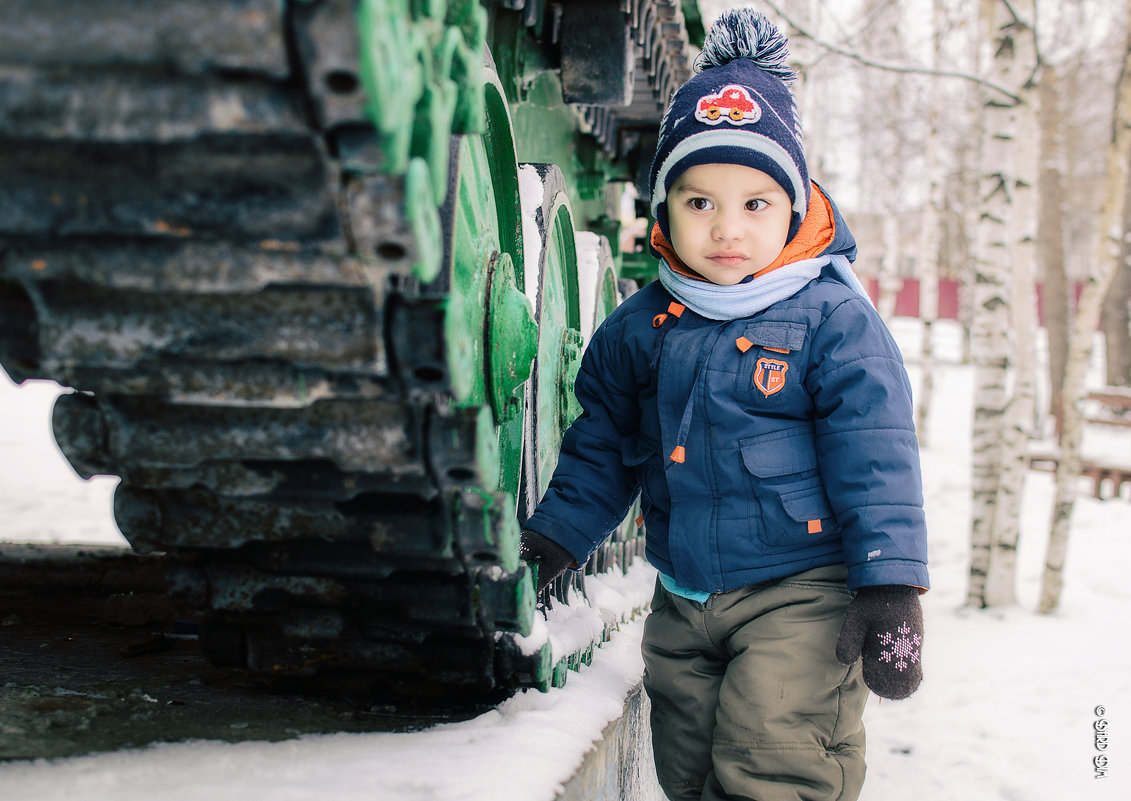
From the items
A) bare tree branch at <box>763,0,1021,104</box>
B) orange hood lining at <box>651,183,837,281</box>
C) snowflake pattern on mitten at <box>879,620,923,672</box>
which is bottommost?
snowflake pattern on mitten at <box>879,620,923,672</box>

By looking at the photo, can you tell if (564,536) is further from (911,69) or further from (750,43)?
(911,69)

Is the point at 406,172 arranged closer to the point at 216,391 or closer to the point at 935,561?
the point at 216,391

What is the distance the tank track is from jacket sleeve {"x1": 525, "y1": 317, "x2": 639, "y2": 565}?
1.02ft

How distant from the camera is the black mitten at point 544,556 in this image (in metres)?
1.91

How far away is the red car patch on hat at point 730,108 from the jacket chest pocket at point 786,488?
57 centimetres

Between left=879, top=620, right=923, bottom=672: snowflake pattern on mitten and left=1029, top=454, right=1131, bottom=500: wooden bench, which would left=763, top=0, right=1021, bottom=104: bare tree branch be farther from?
left=1029, top=454, right=1131, bottom=500: wooden bench

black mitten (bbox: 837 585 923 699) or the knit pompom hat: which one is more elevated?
the knit pompom hat

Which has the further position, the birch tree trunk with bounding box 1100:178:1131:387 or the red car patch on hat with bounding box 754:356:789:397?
the birch tree trunk with bounding box 1100:178:1131:387

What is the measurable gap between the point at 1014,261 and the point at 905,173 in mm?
14089

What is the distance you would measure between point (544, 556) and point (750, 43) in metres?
1.06

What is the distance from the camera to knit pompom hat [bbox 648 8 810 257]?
1.77 meters

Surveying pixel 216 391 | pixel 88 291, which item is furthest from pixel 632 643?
pixel 88 291

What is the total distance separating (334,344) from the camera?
1154 millimetres

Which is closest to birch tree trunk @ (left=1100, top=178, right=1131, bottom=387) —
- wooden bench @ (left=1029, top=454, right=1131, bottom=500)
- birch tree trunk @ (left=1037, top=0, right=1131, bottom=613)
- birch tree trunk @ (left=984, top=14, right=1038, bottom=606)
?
wooden bench @ (left=1029, top=454, right=1131, bottom=500)
